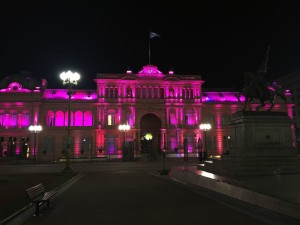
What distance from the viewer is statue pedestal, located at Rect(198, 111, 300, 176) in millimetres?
17109

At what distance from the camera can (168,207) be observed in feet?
38.8

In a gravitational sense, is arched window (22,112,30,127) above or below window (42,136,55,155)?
above

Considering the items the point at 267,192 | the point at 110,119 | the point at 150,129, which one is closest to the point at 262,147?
the point at 267,192

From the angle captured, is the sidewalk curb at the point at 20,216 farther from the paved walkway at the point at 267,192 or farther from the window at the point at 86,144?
the window at the point at 86,144

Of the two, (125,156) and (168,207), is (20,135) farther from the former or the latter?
(168,207)

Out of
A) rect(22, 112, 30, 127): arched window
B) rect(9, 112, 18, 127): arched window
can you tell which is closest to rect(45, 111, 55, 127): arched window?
rect(22, 112, 30, 127): arched window

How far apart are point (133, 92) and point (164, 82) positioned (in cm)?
796

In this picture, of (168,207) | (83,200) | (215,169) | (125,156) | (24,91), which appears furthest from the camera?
(24,91)

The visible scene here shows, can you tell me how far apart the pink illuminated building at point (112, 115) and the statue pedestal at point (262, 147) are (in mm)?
48301

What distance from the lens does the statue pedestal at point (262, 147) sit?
56.1 ft

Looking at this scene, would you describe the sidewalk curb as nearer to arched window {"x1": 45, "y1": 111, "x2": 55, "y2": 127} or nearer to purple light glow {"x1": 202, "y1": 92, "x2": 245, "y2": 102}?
arched window {"x1": 45, "y1": 111, "x2": 55, "y2": 127}

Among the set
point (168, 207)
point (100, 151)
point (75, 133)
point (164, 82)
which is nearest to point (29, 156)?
point (75, 133)

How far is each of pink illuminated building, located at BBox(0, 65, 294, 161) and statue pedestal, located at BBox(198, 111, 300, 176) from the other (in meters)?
48.3

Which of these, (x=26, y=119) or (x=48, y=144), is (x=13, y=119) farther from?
(x=48, y=144)
